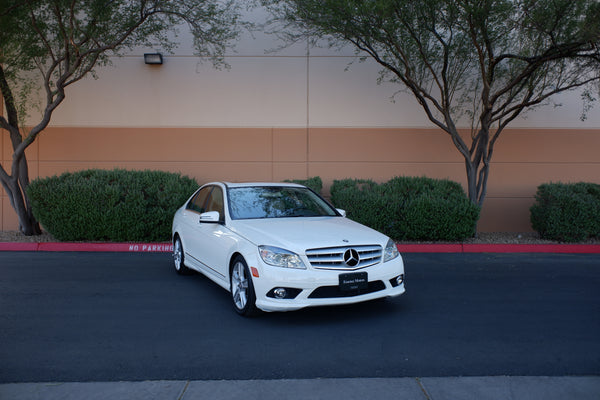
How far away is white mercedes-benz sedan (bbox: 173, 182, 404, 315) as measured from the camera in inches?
207

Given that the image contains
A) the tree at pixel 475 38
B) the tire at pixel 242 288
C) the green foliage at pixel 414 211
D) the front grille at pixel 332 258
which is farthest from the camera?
the green foliage at pixel 414 211

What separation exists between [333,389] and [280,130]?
382 inches

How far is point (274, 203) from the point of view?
6.84 meters

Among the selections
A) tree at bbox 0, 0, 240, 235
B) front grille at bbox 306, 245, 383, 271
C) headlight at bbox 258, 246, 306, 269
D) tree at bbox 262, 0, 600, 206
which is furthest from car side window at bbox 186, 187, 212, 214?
tree at bbox 0, 0, 240, 235

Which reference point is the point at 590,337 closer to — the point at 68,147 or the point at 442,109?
the point at 442,109

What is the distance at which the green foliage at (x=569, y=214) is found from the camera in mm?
10586

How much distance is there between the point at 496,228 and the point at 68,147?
35.7ft

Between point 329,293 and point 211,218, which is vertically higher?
point 211,218

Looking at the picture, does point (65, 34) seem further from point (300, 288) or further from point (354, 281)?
point (354, 281)

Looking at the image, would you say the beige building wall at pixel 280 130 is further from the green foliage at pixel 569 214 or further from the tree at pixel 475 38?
the green foliage at pixel 569 214

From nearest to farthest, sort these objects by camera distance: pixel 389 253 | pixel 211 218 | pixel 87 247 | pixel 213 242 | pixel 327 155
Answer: pixel 389 253 → pixel 211 218 → pixel 213 242 → pixel 87 247 → pixel 327 155

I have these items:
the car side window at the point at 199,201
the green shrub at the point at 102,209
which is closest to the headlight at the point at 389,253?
the car side window at the point at 199,201

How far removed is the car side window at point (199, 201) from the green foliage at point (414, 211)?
3.97 m

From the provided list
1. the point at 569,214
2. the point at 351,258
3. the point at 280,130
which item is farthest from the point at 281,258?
the point at 280,130
